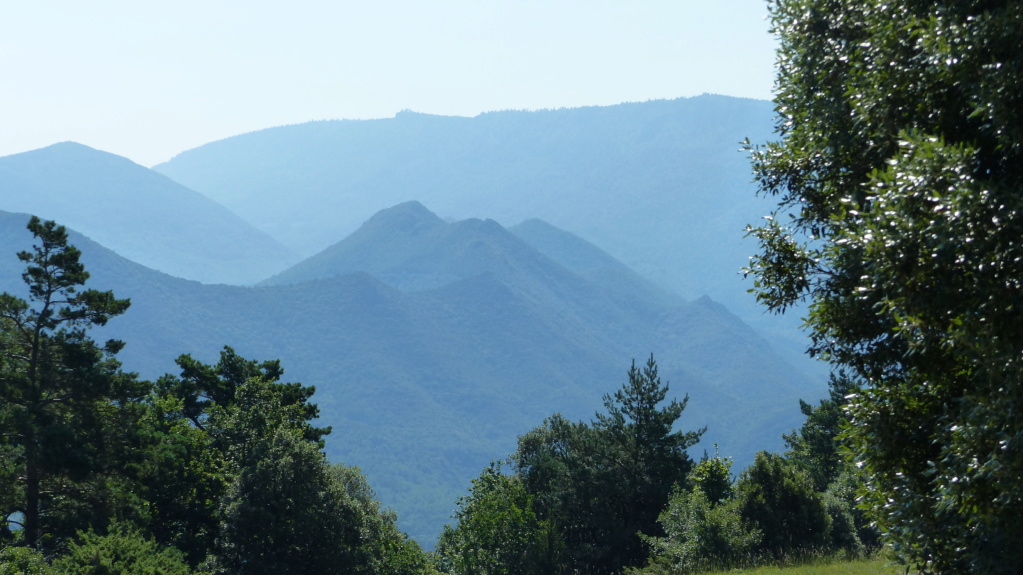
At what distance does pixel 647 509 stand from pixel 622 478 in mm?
2057

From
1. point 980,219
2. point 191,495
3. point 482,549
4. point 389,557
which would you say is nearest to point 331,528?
point 191,495

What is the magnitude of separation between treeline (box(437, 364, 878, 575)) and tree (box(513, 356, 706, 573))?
0.06 meters

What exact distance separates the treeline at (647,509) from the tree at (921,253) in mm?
11631

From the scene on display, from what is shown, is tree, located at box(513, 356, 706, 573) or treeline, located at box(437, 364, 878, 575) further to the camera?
tree, located at box(513, 356, 706, 573)

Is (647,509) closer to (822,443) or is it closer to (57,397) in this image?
(57,397)

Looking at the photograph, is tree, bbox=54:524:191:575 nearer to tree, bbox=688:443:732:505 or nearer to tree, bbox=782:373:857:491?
tree, bbox=688:443:732:505

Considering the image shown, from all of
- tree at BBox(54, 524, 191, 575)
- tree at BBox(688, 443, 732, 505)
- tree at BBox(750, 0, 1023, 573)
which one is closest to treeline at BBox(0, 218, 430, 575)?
tree at BBox(54, 524, 191, 575)

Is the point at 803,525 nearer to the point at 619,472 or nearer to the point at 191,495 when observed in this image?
the point at 619,472

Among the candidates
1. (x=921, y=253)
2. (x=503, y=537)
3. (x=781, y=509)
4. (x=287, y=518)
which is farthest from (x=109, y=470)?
(x=921, y=253)

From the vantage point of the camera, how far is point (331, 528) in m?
39.9

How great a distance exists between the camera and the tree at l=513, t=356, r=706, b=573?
4534cm

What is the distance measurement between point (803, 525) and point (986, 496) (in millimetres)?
22185

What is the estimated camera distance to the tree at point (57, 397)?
35.8 metres

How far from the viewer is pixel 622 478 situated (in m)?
46.6
